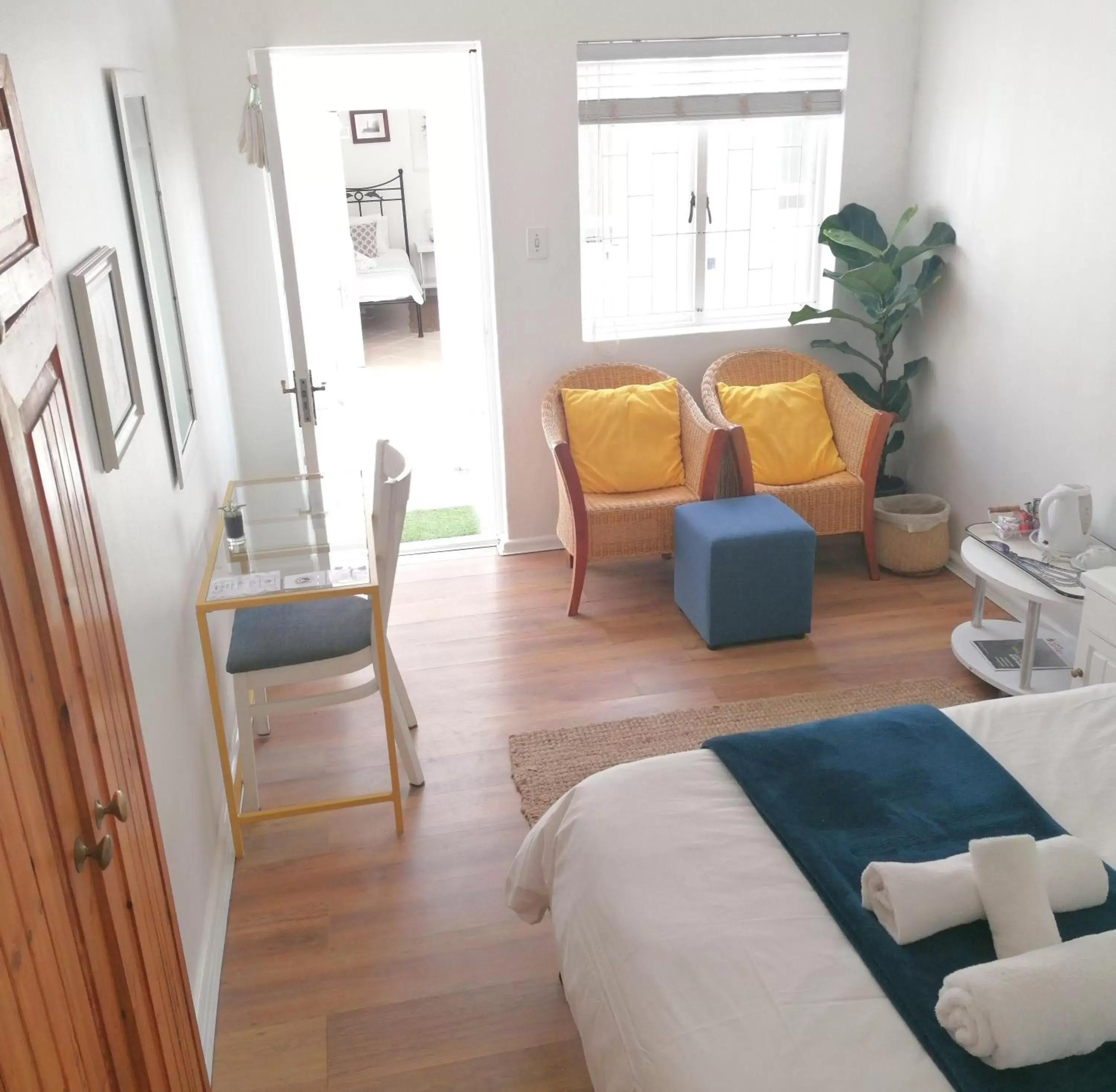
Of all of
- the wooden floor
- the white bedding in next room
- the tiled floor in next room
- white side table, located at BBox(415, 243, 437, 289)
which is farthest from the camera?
white side table, located at BBox(415, 243, 437, 289)

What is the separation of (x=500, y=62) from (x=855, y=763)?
10.2 feet

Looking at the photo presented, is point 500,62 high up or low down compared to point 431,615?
up

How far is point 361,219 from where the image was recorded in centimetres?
921

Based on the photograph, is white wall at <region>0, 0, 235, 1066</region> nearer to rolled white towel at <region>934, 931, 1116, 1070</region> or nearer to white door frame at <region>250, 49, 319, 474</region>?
white door frame at <region>250, 49, 319, 474</region>

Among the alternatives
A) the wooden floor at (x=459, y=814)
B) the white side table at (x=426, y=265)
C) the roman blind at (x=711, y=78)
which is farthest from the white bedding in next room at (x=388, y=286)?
the roman blind at (x=711, y=78)

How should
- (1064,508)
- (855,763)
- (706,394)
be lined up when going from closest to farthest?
1. (855,763)
2. (1064,508)
3. (706,394)

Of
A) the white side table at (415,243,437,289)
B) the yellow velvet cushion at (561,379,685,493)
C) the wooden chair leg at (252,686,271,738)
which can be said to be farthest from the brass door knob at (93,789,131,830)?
the white side table at (415,243,437,289)

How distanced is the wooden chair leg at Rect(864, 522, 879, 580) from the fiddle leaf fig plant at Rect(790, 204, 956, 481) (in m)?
0.35

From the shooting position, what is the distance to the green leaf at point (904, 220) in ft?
14.0

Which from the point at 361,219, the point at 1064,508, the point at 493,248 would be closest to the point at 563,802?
the point at 1064,508

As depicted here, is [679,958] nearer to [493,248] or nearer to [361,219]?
[493,248]

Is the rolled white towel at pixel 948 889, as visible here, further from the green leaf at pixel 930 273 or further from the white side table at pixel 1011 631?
the green leaf at pixel 930 273

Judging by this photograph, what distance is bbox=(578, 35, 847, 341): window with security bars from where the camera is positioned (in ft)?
14.1

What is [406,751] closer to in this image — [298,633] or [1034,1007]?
[298,633]
